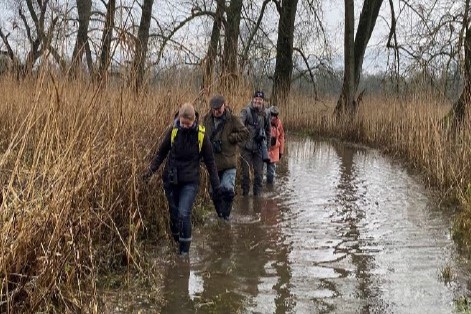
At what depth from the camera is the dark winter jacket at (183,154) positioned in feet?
19.5

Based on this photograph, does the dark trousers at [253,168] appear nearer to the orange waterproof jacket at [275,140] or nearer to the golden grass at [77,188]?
the orange waterproof jacket at [275,140]

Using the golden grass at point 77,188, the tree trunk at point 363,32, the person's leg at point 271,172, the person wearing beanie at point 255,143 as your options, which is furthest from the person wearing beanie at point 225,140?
the tree trunk at point 363,32

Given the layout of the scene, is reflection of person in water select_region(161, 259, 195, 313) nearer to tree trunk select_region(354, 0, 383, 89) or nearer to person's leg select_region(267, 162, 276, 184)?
person's leg select_region(267, 162, 276, 184)

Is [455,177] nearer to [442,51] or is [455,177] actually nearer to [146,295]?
[146,295]

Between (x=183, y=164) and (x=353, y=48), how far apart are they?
16.6 metres

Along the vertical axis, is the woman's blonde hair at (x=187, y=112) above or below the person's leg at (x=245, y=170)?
above

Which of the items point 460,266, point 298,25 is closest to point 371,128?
point 298,25

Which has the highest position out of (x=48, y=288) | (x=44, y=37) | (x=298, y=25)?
(x=298, y=25)

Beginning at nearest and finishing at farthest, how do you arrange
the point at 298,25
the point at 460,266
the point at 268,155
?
1. the point at 460,266
2. the point at 268,155
3. the point at 298,25

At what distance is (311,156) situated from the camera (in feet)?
51.6

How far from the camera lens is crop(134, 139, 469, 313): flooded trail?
480 cm

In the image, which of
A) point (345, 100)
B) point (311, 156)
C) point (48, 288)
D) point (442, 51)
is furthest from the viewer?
point (345, 100)

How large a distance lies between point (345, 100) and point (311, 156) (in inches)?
221

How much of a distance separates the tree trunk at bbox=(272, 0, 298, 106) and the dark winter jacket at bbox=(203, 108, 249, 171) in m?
13.6
